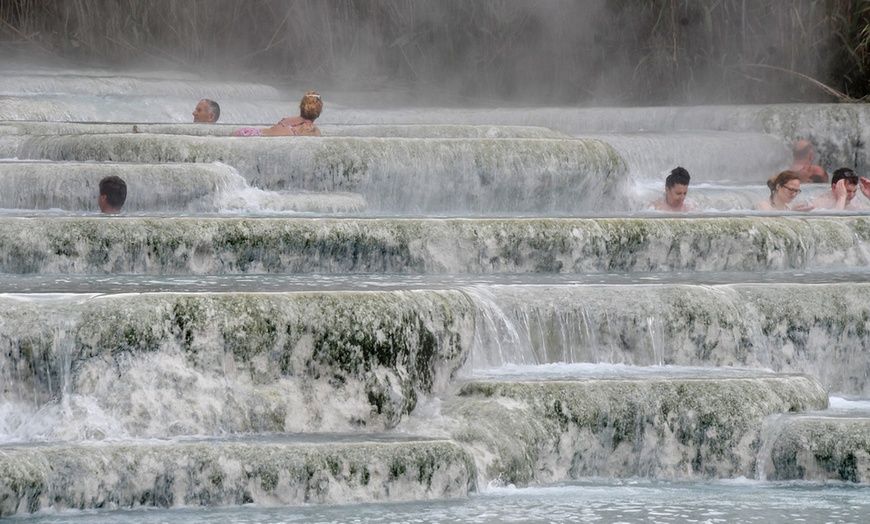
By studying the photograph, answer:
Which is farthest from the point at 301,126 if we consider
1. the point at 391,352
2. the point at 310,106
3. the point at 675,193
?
the point at 391,352

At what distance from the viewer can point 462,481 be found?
213 inches

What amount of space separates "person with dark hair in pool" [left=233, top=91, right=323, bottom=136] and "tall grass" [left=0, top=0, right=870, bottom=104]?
7.15 meters

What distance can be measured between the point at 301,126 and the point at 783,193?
370 cm

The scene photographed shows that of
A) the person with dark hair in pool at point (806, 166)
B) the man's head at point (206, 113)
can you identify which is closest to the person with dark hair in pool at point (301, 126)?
the man's head at point (206, 113)

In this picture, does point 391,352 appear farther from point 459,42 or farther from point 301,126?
point 459,42

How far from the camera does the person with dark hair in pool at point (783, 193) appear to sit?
1047 cm

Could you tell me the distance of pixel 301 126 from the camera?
36.4ft

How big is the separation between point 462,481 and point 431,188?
16.2ft

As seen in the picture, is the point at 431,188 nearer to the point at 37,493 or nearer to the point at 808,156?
the point at 808,156

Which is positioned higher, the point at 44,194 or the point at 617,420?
the point at 44,194

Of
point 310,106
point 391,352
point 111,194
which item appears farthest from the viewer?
point 310,106

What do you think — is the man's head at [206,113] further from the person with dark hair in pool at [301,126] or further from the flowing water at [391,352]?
the flowing water at [391,352]

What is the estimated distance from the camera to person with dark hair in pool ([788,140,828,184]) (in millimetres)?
12578

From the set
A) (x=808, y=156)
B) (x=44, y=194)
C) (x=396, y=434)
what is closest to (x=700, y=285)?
(x=396, y=434)
